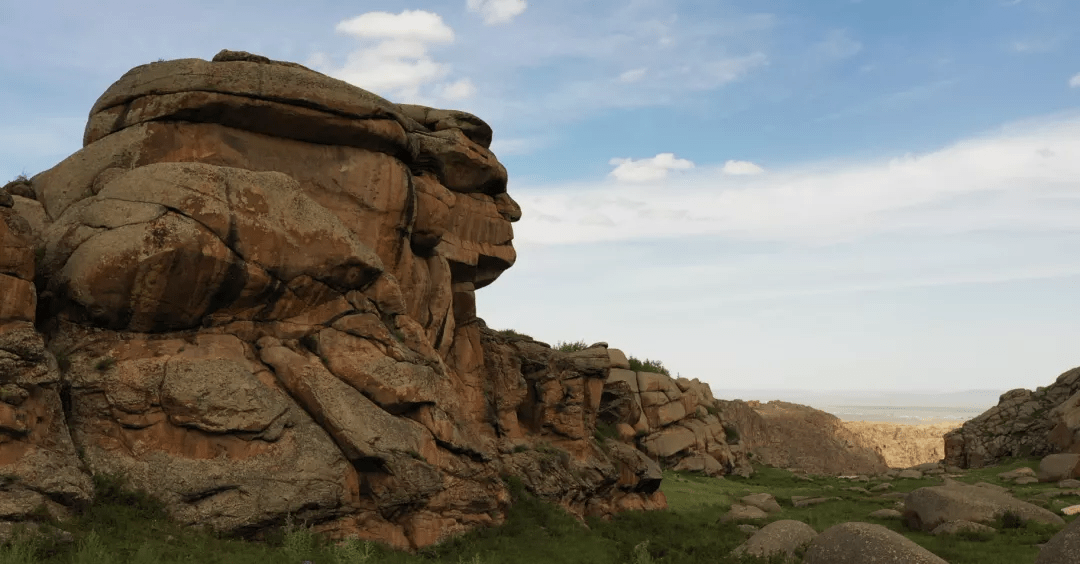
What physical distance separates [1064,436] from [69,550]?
64074mm

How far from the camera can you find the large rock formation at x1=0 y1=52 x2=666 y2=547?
19.5m

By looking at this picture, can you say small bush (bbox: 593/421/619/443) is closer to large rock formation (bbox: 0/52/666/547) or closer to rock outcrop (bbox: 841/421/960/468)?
large rock formation (bbox: 0/52/666/547)

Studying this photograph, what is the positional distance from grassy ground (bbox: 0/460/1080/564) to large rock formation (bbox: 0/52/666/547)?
687 millimetres

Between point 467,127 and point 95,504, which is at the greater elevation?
point 467,127

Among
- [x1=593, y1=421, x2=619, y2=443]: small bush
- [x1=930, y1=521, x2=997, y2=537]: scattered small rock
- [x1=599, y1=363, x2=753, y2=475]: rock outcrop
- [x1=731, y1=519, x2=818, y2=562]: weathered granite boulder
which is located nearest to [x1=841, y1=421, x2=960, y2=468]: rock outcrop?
[x1=599, y1=363, x2=753, y2=475]: rock outcrop

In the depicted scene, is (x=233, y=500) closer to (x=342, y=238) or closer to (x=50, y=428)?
(x=50, y=428)

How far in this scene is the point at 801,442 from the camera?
265 feet

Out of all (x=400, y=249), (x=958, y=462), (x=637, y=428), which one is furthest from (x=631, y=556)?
(x=958, y=462)

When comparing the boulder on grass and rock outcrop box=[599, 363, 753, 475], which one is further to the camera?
rock outcrop box=[599, 363, 753, 475]

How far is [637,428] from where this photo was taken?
204 feet

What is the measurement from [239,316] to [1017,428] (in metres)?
66.7

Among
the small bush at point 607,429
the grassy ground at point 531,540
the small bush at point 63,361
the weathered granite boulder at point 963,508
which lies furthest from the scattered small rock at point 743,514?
the small bush at point 63,361

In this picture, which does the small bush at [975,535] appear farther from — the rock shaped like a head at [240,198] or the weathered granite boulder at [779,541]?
the rock shaped like a head at [240,198]

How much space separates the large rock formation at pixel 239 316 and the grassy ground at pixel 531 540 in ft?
2.25
